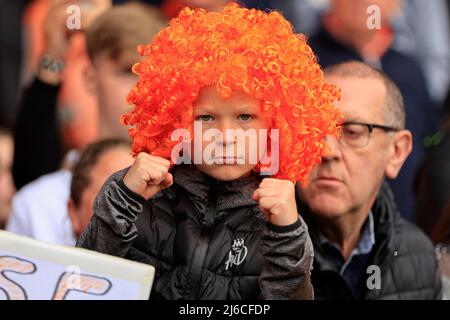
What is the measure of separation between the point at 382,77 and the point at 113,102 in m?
0.91

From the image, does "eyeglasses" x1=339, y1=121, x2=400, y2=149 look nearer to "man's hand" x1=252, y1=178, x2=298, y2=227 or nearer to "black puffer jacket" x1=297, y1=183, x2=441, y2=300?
"black puffer jacket" x1=297, y1=183, x2=441, y2=300

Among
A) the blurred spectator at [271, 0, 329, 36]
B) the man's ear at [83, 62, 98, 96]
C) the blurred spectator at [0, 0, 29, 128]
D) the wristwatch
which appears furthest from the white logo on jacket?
the blurred spectator at [0, 0, 29, 128]

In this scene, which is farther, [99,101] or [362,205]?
[99,101]

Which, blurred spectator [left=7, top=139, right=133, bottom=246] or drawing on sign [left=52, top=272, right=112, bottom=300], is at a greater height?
blurred spectator [left=7, top=139, right=133, bottom=246]

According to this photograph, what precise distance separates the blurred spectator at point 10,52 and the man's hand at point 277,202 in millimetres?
3201

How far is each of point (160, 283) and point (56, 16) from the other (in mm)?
1649

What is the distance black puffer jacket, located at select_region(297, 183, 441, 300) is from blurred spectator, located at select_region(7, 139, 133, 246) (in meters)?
0.60

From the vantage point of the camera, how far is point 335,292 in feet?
8.55

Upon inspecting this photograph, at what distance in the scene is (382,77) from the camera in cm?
272

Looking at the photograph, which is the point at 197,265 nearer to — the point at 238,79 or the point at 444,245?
the point at 238,79

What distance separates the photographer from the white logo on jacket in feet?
7.30

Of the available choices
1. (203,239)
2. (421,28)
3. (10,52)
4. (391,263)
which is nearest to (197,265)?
(203,239)
